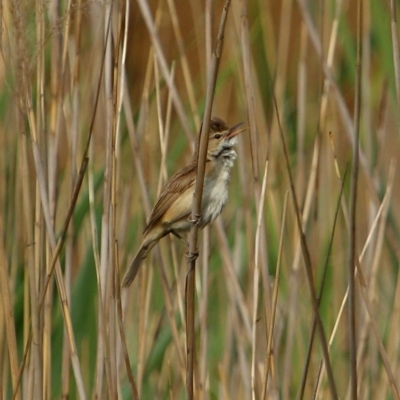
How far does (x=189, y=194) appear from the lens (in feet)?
9.12

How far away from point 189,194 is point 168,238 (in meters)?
→ 0.24

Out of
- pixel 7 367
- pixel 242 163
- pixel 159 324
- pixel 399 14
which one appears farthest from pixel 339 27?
pixel 7 367

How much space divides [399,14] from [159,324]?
4.15 ft

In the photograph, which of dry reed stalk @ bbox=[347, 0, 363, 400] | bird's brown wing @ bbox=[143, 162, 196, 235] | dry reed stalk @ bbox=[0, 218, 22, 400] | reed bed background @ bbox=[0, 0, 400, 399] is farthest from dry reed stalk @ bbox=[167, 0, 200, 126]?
dry reed stalk @ bbox=[347, 0, 363, 400]

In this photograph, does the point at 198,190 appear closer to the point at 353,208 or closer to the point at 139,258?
the point at 353,208

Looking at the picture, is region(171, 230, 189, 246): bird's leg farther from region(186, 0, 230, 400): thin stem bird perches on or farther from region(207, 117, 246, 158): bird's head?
region(186, 0, 230, 400): thin stem bird perches on

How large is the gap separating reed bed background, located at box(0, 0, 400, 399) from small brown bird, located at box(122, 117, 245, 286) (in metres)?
0.06

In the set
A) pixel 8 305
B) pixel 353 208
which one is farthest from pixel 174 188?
pixel 353 208

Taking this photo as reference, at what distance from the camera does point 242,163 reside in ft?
8.68

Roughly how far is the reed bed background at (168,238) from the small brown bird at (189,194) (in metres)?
0.06

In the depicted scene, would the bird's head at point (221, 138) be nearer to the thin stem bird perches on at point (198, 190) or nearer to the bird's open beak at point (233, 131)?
the bird's open beak at point (233, 131)

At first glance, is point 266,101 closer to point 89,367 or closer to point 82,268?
point 82,268

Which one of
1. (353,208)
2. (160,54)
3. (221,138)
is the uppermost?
(160,54)

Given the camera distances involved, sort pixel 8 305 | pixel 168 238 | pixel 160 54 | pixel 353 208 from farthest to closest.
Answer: pixel 168 238 < pixel 160 54 < pixel 8 305 < pixel 353 208
